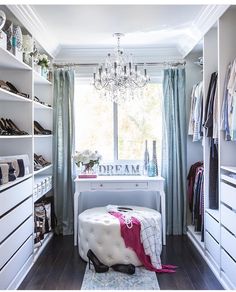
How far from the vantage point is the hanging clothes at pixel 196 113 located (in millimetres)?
3412

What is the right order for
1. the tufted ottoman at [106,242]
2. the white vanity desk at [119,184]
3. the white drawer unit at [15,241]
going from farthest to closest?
the white vanity desk at [119,184], the tufted ottoman at [106,242], the white drawer unit at [15,241]

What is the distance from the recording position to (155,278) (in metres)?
2.70

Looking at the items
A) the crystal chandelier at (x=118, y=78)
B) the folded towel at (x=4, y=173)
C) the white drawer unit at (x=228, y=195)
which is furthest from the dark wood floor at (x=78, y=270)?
the crystal chandelier at (x=118, y=78)

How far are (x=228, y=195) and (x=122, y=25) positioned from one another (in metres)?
2.03

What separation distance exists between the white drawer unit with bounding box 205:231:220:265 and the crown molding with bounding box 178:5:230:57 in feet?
6.78

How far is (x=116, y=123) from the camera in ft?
13.7

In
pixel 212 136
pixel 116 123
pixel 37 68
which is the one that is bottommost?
pixel 212 136

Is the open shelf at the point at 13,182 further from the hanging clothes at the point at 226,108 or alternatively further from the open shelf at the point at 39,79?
the hanging clothes at the point at 226,108

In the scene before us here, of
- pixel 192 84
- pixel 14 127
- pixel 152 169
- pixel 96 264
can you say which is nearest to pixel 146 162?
pixel 152 169

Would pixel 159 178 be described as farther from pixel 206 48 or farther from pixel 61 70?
pixel 61 70

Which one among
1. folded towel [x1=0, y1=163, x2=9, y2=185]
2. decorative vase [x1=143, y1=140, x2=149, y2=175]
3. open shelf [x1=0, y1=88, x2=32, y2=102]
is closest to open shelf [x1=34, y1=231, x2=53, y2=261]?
folded towel [x1=0, y1=163, x2=9, y2=185]

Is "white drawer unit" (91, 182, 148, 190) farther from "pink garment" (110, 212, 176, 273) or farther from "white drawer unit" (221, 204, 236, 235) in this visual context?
"white drawer unit" (221, 204, 236, 235)

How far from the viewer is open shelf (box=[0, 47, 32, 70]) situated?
2.42 m

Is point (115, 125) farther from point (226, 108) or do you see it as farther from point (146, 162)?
point (226, 108)
